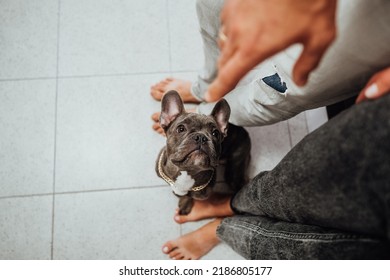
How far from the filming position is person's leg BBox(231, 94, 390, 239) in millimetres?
650

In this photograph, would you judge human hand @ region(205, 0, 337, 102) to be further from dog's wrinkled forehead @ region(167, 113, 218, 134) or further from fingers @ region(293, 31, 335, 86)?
dog's wrinkled forehead @ region(167, 113, 218, 134)

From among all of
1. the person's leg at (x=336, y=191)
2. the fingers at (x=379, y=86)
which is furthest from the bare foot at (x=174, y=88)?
the fingers at (x=379, y=86)

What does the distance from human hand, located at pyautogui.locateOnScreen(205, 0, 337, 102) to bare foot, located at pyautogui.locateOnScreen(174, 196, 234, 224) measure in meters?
1.38

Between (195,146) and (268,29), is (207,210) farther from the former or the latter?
(268,29)

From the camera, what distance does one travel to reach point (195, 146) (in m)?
1.21

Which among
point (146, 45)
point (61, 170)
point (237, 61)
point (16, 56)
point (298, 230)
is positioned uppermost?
point (237, 61)

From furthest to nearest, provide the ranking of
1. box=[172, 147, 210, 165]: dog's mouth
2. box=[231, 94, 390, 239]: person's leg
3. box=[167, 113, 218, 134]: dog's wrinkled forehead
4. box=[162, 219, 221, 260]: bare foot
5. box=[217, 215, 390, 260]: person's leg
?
box=[162, 219, 221, 260]: bare foot < box=[167, 113, 218, 134]: dog's wrinkled forehead < box=[172, 147, 210, 165]: dog's mouth < box=[217, 215, 390, 260]: person's leg < box=[231, 94, 390, 239]: person's leg

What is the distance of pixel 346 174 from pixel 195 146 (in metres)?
0.60

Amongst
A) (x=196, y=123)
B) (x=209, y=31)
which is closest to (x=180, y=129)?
(x=196, y=123)

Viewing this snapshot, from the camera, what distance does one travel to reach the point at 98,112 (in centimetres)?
201

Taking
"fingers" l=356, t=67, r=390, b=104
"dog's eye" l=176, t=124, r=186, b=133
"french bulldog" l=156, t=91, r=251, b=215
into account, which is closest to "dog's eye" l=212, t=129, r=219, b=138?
"french bulldog" l=156, t=91, r=251, b=215
